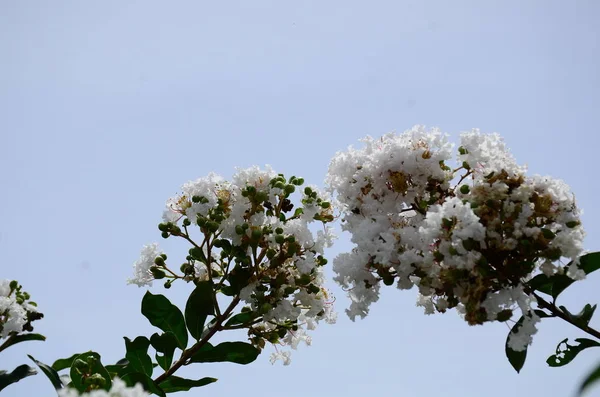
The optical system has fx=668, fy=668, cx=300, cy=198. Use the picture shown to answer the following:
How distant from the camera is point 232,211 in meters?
2.90

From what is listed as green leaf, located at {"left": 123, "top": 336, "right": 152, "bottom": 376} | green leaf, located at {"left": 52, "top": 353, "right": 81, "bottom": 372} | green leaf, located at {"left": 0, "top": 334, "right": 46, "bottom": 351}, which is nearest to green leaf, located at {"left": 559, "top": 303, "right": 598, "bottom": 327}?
green leaf, located at {"left": 123, "top": 336, "right": 152, "bottom": 376}

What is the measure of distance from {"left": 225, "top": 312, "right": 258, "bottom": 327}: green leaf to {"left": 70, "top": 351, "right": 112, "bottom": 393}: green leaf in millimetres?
563

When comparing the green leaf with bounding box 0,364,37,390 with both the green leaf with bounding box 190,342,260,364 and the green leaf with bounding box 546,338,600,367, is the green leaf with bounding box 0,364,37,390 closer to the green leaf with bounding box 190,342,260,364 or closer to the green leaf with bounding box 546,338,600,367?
the green leaf with bounding box 190,342,260,364

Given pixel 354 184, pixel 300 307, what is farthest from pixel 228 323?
pixel 354 184

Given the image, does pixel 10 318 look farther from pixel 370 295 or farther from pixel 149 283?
pixel 370 295

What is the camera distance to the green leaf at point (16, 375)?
9.98 ft

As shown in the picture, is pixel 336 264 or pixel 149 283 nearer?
pixel 336 264

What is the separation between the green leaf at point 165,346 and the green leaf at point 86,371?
36cm

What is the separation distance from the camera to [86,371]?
261 centimetres

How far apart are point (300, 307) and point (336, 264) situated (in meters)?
0.45

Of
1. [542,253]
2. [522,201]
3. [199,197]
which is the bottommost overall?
[542,253]

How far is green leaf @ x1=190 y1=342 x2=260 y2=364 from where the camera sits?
295 cm

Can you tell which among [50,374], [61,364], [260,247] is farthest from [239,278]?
[61,364]

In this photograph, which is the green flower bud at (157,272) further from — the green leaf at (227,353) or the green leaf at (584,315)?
the green leaf at (584,315)
